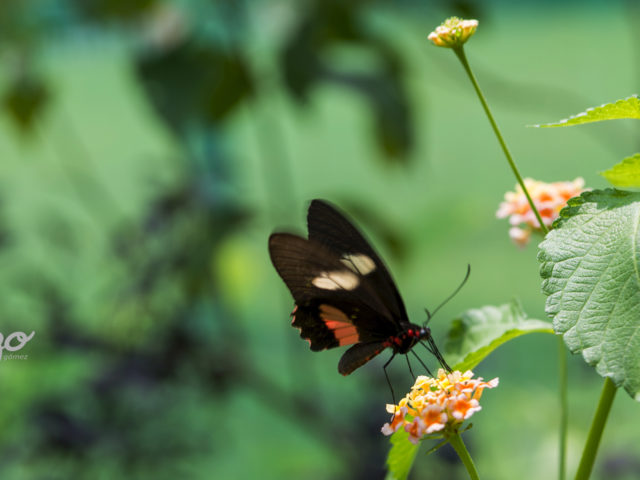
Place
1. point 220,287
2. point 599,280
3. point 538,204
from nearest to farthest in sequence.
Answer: point 599,280 → point 538,204 → point 220,287

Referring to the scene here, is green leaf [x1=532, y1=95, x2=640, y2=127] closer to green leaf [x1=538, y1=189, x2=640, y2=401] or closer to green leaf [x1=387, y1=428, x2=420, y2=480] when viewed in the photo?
green leaf [x1=538, y1=189, x2=640, y2=401]

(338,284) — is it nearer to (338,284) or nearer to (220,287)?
(338,284)

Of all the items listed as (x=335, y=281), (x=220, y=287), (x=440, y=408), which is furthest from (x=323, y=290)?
(x=220, y=287)

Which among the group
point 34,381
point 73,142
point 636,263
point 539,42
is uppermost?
point 73,142

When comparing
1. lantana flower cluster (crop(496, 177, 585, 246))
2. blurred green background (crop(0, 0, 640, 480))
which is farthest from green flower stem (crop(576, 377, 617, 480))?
blurred green background (crop(0, 0, 640, 480))

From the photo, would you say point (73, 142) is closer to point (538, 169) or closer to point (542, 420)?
point (538, 169)

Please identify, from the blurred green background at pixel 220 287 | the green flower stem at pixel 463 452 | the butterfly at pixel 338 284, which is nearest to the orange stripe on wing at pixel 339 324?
the butterfly at pixel 338 284

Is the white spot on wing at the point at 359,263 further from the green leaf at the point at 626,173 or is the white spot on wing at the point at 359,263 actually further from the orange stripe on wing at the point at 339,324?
the green leaf at the point at 626,173

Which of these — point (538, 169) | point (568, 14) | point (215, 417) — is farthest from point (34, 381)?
point (568, 14)
